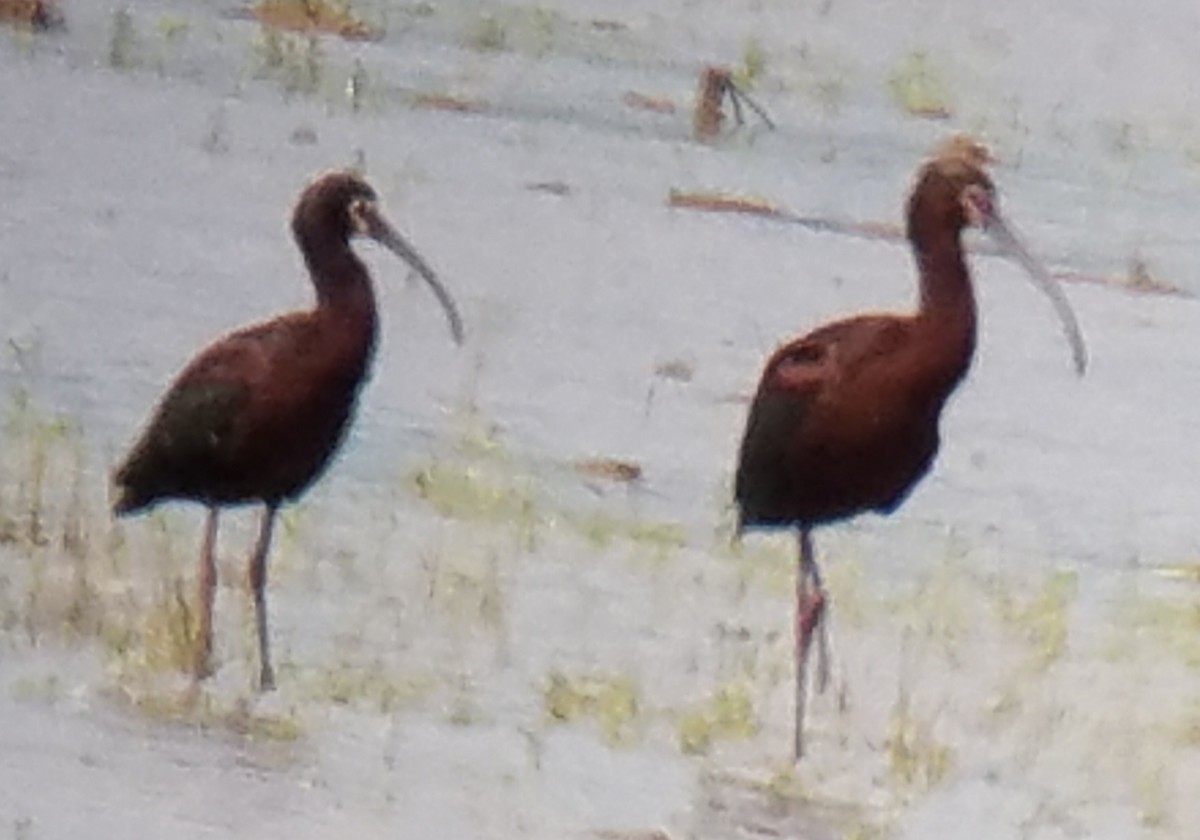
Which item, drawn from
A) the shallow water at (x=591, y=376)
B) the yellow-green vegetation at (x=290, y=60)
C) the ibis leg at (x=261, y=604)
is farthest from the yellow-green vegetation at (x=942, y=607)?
the yellow-green vegetation at (x=290, y=60)

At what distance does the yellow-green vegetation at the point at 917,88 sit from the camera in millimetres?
1562

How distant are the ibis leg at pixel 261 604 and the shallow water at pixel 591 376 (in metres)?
0.02

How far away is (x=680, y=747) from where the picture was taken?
5.00 ft

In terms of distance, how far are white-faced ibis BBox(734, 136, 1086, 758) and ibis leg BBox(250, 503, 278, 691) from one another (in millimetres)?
357

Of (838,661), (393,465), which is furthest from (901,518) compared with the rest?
(393,465)

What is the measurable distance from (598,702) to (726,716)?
0.10m

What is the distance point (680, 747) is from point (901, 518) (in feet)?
0.79

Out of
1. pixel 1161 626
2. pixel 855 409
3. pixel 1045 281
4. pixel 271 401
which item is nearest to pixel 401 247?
pixel 271 401

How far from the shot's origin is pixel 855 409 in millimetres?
1534

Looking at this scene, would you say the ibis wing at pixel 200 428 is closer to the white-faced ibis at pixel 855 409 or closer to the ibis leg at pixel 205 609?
the ibis leg at pixel 205 609

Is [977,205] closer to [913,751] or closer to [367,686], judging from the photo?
[913,751]

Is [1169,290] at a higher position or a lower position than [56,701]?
higher

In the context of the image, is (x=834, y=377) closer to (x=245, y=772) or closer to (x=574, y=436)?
(x=574, y=436)

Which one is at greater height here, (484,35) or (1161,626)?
(484,35)
